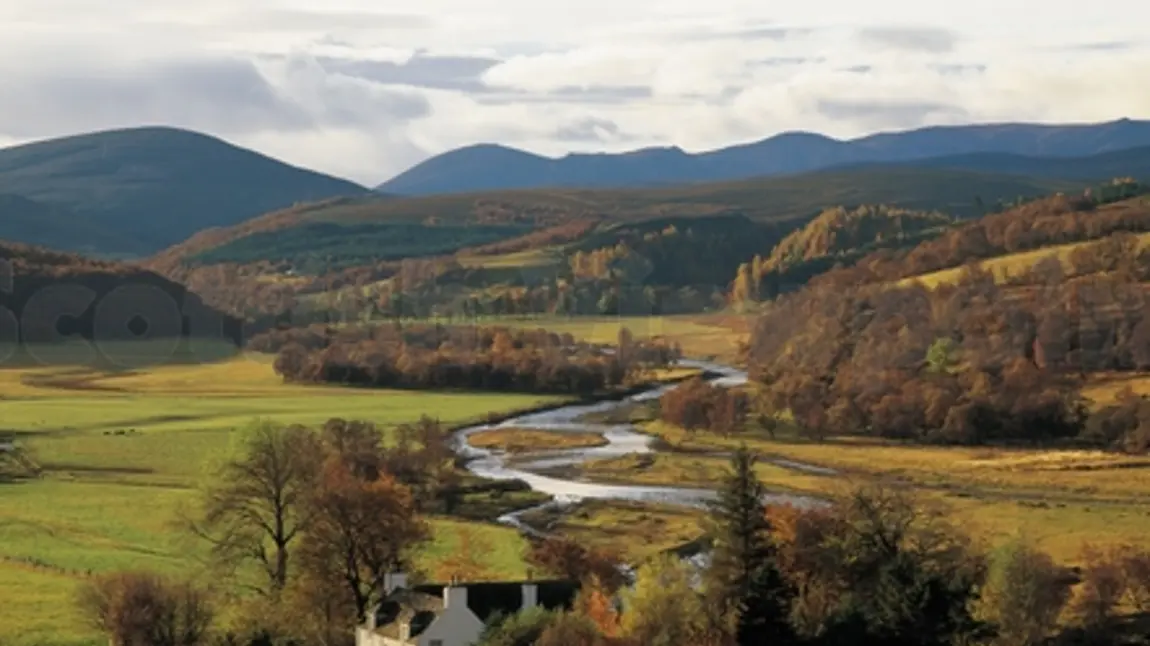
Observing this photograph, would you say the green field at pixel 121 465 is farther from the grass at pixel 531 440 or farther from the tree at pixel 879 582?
the tree at pixel 879 582

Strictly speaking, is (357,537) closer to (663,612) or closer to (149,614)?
(149,614)

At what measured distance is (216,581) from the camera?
223 feet

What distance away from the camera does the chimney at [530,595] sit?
54.7 meters

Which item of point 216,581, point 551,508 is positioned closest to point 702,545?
point 551,508

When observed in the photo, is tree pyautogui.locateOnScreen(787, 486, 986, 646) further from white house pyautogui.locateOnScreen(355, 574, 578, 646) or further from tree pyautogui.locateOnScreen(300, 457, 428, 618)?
tree pyautogui.locateOnScreen(300, 457, 428, 618)

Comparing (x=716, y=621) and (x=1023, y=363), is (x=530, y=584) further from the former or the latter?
(x=1023, y=363)

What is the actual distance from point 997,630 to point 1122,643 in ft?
18.8

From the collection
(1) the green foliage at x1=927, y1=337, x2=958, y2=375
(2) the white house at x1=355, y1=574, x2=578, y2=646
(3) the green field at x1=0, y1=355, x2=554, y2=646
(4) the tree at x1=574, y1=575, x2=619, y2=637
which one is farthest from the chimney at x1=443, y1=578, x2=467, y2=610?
(1) the green foliage at x1=927, y1=337, x2=958, y2=375

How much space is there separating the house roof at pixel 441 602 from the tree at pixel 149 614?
606 cm

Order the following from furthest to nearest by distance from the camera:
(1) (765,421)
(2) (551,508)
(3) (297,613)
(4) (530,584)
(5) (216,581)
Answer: (1) (765,421) → (2) (551,508) → (5) (216,581) → (3) (297,613) → (4) (530,584)

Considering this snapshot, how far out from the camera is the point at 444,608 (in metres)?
53.8

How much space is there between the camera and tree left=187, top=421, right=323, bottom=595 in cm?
6700

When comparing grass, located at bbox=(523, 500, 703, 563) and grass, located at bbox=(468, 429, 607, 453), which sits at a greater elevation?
grass, located at bbox=(523, 500, 703, 563)

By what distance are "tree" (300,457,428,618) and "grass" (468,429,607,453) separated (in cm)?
6970
